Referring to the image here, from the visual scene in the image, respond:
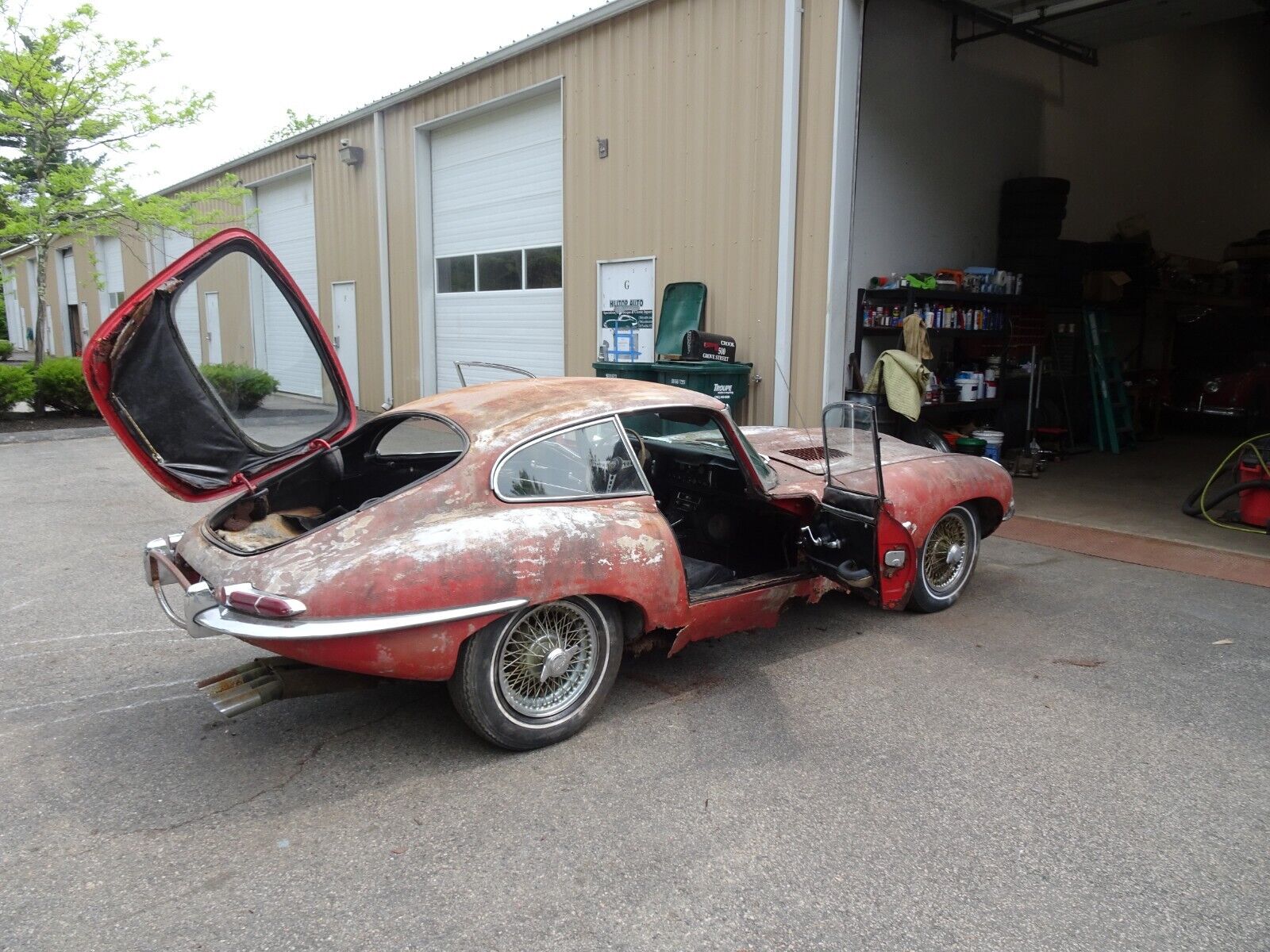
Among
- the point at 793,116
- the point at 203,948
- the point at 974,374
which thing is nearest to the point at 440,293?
the point at 793,116

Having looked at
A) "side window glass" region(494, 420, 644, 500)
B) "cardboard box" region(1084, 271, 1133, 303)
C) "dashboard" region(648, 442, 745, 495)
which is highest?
"cardboard box" region(1084, 271, 1133, 303)

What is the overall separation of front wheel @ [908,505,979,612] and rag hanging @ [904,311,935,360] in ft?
10.9

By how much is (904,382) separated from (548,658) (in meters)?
5.72

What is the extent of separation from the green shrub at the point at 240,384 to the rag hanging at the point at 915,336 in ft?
19.0

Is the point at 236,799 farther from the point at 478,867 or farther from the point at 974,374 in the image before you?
the point at 974,374

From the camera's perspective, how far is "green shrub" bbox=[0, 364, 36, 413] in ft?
42.7

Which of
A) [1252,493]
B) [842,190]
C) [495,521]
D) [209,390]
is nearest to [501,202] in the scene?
[842,190]

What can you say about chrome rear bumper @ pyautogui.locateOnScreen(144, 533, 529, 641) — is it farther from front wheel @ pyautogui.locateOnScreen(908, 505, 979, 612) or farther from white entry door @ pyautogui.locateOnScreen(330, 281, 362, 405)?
white entry door @ pyautogui.locateOnScreen(330, 281, 362, 405)

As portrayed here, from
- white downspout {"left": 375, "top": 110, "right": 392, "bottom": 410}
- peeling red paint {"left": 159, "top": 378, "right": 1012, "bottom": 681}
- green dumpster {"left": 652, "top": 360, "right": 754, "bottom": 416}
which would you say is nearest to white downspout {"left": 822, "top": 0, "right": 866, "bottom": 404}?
green dumpster {"left": 652, "top": 360, "right": 754, "bottom": 416}

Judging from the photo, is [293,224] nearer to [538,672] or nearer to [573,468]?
[573,468]

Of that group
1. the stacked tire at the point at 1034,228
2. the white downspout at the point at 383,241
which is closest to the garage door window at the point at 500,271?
the white downspout at the point at 383,241

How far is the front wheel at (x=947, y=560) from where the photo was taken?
5.07 metres

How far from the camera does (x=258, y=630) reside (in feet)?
9.68

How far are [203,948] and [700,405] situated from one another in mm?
2839
